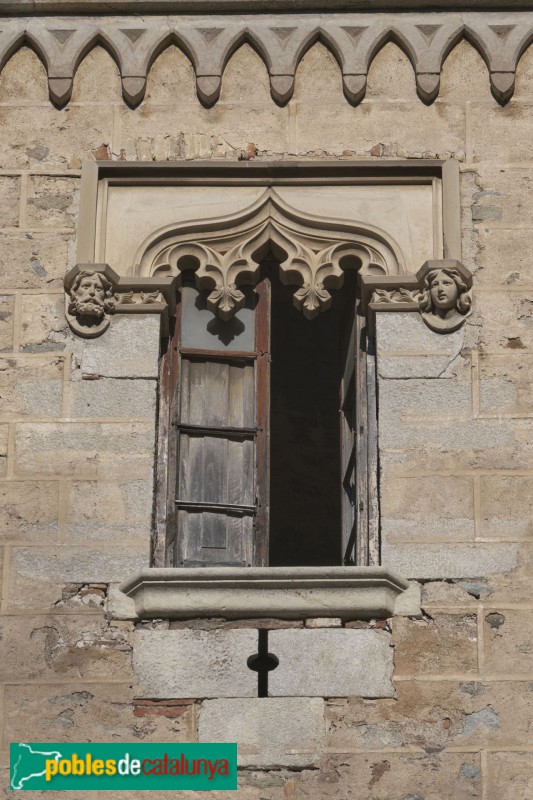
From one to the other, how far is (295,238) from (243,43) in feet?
3.43

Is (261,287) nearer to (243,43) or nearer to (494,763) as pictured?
(243,43)

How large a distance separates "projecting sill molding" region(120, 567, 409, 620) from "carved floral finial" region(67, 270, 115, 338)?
128 cm

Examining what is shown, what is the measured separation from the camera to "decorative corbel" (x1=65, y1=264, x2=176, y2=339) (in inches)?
392

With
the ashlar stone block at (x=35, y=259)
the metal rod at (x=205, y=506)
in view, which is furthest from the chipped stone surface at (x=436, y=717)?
the ashlar stone block at (x=35, y=259)

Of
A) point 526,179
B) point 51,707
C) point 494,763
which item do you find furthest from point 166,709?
point 526,179

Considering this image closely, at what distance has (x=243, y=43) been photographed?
10.6m

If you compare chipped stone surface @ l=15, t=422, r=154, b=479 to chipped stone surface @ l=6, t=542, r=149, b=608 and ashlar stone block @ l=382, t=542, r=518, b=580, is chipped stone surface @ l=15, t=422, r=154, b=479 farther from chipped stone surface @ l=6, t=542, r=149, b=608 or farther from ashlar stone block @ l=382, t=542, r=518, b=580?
ashlar stone block @ l=382, t=542, r=518, b=580

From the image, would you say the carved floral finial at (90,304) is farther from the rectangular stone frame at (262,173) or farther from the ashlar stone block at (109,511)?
the ashlar stone block at (109,511)

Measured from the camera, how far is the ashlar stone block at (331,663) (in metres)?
9.16

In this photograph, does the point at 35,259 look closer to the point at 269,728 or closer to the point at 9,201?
the point at 9,201

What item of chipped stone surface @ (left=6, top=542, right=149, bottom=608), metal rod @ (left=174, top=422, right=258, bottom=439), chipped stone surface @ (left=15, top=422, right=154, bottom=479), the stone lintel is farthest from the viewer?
the stone lintel

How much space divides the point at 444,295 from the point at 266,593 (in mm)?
1618

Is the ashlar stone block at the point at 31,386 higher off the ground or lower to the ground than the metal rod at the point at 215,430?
higher

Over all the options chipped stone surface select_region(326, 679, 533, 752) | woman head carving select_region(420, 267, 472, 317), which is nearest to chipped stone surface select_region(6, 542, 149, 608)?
chipped stone surface select_region(326, 679, 533, 752)
